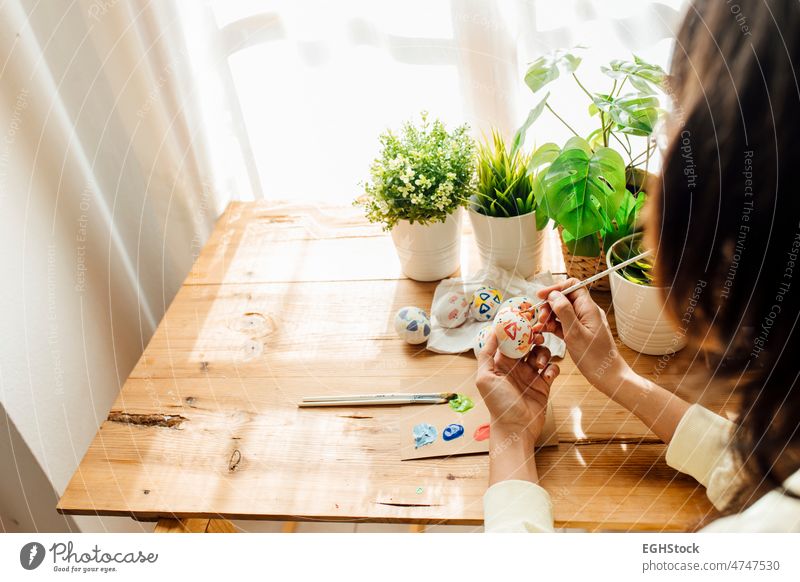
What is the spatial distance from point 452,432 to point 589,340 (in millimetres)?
197

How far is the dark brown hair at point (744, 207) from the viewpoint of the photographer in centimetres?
56

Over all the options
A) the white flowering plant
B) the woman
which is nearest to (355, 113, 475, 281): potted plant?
the white flowering plant

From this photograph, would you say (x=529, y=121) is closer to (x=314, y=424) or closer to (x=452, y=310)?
(x=452, y=310)

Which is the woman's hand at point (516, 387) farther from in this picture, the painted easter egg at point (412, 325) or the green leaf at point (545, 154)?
the green leaf at point (545, 154)

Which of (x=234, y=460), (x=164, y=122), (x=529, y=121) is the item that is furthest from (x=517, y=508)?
(x=164, y=122)

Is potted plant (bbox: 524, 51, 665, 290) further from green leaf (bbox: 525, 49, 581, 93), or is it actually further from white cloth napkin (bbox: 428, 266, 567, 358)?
white cloth napkin (bbox: 428, 266, 567, 358)

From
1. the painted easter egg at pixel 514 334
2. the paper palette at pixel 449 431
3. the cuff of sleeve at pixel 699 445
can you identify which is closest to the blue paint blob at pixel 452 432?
the paper palette at pixel 449 431

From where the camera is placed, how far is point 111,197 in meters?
1.17

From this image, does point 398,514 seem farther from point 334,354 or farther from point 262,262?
point 262,262

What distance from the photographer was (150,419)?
874 mm

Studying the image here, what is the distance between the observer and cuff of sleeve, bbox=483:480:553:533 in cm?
65

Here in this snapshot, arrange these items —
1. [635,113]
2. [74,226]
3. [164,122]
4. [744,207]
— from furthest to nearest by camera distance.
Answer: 1. [164,122]
2. [74,226]
3. [635,113]
4. [744,207]

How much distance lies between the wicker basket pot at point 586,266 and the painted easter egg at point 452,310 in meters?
0.17
